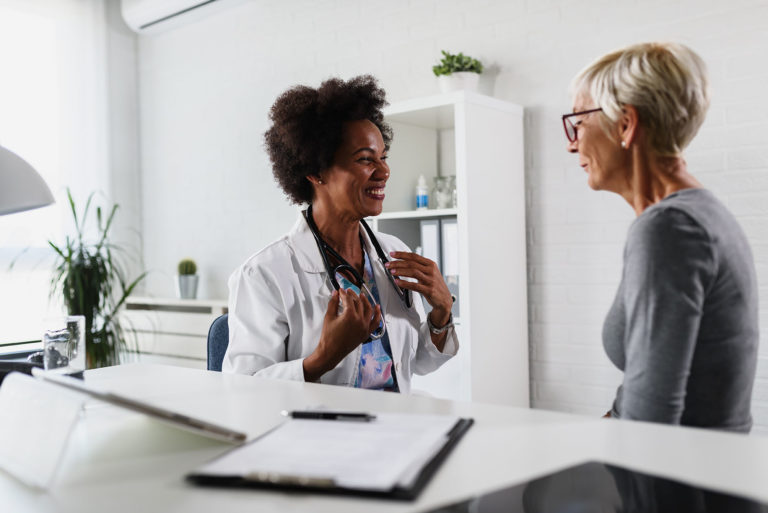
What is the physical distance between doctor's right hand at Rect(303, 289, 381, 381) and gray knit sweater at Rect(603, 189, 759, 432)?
0.66 meters

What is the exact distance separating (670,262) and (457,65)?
226 cm

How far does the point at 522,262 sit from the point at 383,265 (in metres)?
1.27

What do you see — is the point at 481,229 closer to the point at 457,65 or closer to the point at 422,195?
the point at 422,195

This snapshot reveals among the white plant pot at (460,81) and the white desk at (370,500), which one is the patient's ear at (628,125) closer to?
the white desk at (370,500)

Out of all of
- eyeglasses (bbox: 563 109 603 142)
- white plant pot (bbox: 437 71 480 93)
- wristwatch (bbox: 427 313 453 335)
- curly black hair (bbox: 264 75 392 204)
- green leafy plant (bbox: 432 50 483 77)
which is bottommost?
wristwatch (bbox: 427 313 453 335)

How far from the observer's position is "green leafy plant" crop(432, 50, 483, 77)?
319 cm

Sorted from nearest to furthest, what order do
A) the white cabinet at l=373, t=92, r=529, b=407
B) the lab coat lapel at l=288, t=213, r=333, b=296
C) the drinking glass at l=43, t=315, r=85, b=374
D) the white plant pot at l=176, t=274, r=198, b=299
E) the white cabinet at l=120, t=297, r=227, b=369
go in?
the drinking glass at l=43, t=315, r=85, b=374
the lab coat lapel at l=288, t=213, r=333, b=296
the white cabinet at l=373, t=92, r=529, b=407
the white cabinet at l=120, t=297, r=227, b=369
the white plant pot at l=176, t=274, r=198, b=299

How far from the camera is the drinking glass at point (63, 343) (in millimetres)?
1377

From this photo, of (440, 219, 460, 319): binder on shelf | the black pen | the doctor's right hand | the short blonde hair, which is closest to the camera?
the black pen

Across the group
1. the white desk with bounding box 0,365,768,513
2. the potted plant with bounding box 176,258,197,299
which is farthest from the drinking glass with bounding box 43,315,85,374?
the potted plant with bounding box 176,258,197,299

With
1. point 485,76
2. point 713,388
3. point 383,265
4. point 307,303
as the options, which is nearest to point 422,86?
point 485,76

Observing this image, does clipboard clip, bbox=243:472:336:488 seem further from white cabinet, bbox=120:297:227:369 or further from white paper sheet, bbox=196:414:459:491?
white cabinet, bbox=120:297:227:369

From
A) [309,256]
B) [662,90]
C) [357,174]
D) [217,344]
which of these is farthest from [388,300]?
[662,90]

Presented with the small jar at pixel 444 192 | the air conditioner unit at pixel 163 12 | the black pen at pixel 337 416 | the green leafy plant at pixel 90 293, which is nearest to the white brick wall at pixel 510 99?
the air conditioner unit at pixel 163 12
